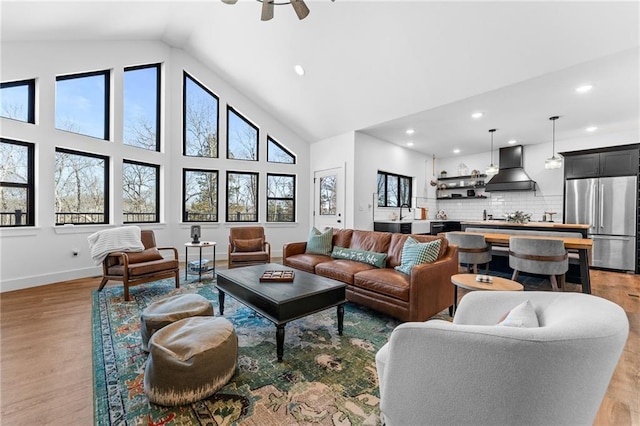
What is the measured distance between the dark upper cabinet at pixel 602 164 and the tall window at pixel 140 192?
27.7 ft

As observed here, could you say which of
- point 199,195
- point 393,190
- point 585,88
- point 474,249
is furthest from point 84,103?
point 585,88

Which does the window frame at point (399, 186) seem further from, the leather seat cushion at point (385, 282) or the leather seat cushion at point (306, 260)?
the leather seat cushion at point (385, 282)

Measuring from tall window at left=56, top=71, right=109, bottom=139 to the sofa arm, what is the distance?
381 centimetres

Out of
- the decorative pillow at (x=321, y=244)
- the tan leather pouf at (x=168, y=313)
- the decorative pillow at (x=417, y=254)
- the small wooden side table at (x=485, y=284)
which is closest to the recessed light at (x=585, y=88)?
the decorative pillow at (x=417, y=254)

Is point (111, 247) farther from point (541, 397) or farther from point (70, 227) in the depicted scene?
point (541, 397)

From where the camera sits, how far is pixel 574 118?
4785 mm

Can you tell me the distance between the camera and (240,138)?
6.48 metres

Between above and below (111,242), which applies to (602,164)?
above

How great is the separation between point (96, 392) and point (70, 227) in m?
3.72

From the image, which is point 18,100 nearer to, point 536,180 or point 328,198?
point 328,198

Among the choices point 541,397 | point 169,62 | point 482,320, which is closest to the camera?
point 541,397

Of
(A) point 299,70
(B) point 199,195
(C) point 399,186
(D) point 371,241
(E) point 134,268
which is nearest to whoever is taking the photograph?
(E) point 134,268

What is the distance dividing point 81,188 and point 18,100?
141 cm

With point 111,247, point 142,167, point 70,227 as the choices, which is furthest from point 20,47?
point 111,247
